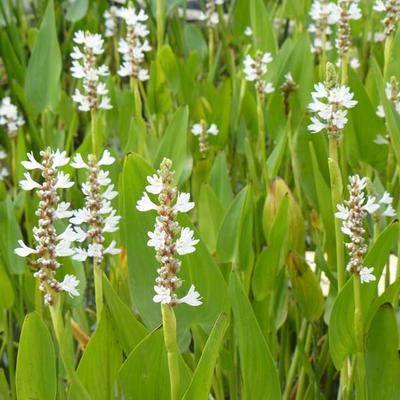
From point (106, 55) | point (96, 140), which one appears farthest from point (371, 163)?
point (106, 55)

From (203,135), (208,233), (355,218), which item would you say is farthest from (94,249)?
(203,135)

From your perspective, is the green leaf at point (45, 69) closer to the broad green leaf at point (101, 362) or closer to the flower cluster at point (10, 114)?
the flower cluster at point (10, 114)

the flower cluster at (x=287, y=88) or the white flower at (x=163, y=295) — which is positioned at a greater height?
the flower cluster at (x=287, y=88)

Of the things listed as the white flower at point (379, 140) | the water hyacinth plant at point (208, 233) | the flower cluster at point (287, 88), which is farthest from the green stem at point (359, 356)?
the flower cluster at point (287, 88)

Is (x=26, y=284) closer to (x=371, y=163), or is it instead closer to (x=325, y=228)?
(x=325, y=228)

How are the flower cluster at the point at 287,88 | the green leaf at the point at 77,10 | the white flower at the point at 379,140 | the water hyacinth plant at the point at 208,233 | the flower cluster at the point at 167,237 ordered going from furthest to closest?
the green leaf at the point at 77,10 → the flower cluster at the point at 287,88 → the white flower at the point at 379,140 → the water hyacinth plant at the point at 208,233 → the flower cluster at the point at 167,237

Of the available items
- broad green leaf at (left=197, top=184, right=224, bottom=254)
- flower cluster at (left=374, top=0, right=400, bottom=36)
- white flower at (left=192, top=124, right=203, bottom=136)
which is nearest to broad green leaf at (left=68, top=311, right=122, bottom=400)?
broad green leaf at (left=197, top=184, right=224, bottom=254)
